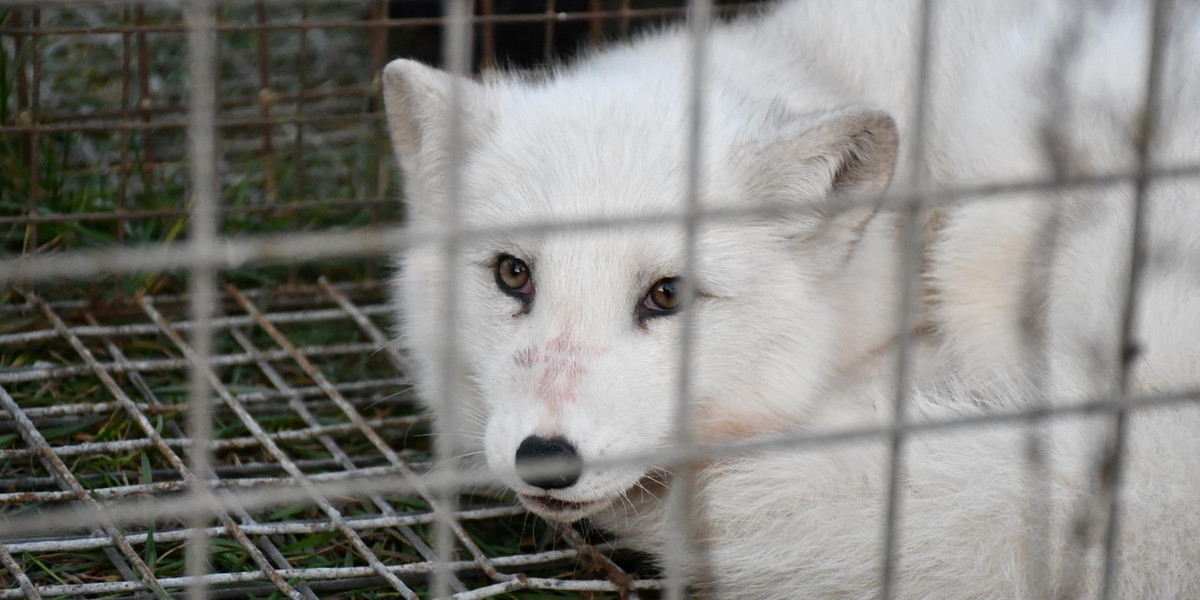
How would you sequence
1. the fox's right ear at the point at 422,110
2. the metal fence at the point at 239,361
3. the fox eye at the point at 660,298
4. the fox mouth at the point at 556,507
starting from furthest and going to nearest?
the fox's right ear at the point at 422,110, the fox eye at the point at 660,298, the fox mouth at the point at 556,507, the metal fence at the point at 239,361

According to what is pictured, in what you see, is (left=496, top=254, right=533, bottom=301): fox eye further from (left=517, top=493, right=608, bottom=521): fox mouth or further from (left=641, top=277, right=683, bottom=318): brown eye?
(left=517, top=493, right=608, bottom=521): fox mouth

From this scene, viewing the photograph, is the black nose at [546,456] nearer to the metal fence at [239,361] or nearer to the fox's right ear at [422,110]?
the metal fence at [239,361]

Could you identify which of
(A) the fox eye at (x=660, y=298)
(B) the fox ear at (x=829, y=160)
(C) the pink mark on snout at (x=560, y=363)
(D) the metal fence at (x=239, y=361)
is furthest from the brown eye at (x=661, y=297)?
(D) the metal fence at (x=239, y=361)

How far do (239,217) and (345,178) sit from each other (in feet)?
1.20

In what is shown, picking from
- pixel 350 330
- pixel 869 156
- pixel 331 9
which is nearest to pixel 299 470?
pixel 350 330

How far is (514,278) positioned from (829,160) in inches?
20.1

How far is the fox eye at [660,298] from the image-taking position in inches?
73.4

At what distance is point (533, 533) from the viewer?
2.09m

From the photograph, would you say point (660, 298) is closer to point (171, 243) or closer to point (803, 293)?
point (803, 293)

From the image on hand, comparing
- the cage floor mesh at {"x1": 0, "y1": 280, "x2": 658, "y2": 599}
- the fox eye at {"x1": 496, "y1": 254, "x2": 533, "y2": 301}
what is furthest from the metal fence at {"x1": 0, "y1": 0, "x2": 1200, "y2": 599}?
the fox eye at {"x1": 496, "y1": 254, "x2": 533, "y2": 301}

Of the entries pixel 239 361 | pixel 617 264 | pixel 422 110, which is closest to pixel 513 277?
pixel 617 264

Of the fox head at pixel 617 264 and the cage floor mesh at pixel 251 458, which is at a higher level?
the fox head at pixel 617 264

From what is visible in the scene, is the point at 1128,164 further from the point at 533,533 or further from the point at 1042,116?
the point at 533,533

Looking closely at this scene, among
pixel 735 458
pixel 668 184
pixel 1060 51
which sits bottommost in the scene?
pixel 735 458
